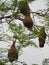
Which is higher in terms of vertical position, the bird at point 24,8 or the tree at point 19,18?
the bird at point 24,8

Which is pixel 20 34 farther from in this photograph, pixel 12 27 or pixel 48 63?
pixel 48 63

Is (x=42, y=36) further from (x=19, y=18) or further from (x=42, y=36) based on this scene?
(x=19, y=18)

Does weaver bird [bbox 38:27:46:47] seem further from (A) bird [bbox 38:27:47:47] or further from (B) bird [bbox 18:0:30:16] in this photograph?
(B) bird [bbox 18:0:30:16]

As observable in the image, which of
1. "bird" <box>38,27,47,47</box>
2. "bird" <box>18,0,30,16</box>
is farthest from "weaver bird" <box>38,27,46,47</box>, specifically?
"bird" <box>18,0,30,16</box>

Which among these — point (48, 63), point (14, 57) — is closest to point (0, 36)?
point (14, 57)

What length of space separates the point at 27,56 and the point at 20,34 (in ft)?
9.50

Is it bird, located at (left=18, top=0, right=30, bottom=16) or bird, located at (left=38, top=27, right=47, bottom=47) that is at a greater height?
bird, located at (left=18, top=0, right=30, bottom=16)

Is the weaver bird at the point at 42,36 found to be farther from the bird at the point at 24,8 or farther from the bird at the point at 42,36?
the bird at the point at 24,8

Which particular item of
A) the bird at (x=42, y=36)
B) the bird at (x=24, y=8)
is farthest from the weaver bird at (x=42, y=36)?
the bird at (x=24, y=8)

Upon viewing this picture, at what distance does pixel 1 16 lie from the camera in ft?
6.57

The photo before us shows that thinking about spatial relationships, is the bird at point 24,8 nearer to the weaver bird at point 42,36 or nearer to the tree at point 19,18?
the tree at point 19,18

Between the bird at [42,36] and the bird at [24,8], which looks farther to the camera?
the bird at [42,36]

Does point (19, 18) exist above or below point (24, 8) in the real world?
below

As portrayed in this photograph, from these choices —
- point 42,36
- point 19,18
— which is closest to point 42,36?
point 42,36
